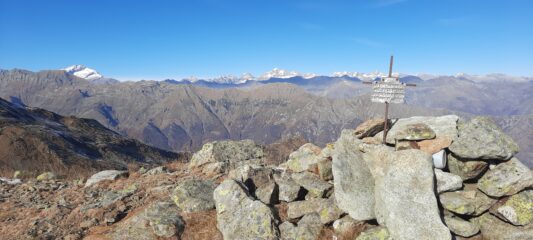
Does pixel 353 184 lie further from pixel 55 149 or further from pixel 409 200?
pixel 55 149

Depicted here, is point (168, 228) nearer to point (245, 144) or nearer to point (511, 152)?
point (245, 144)

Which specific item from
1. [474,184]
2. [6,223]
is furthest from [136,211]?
[474,184]

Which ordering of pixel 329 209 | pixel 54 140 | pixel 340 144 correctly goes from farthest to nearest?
pixel 54 140 < pixel 340 144 < pixel 329 209

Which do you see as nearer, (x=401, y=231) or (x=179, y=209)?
(x=401, y=231)

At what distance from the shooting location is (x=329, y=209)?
52.6 feet

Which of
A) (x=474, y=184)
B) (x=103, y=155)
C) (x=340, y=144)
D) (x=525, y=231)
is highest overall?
(x=340, y=144)

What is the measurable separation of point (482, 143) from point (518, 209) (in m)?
3.01

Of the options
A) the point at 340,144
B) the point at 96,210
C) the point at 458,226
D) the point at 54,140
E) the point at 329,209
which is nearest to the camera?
the point at 458,226

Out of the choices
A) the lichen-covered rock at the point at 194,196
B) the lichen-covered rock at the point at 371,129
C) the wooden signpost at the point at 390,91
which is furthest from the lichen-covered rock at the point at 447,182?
the lichen-covered rock at the point at 194,196

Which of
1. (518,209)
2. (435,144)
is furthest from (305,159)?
(518,209)

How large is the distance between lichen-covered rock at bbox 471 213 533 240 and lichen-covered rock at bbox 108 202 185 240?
13.1 meters

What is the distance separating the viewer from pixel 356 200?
15148mm

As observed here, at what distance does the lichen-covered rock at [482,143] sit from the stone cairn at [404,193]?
4 cm

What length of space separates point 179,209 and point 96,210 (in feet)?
16.4
